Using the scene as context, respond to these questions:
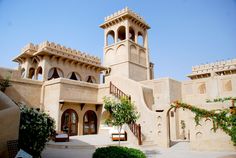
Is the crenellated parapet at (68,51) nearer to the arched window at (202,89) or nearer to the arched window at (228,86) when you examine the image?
the arched window at (202,89)

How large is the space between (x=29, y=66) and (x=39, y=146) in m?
18.2

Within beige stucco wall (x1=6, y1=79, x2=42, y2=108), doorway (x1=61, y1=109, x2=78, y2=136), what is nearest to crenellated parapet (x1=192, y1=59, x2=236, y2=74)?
doorway (x1=61, y1=109, x2=78, y2=136)

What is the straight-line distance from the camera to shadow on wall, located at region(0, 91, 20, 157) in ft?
19.6

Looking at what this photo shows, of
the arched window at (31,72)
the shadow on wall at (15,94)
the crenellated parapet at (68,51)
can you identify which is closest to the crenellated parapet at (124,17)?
the crenellated parapet at (68,51)

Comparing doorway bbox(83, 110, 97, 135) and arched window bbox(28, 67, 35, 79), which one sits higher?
arched window bbox(28, 67, 35, 79)

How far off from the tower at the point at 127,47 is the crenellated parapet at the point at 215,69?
840 cm

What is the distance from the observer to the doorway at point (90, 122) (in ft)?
64.0

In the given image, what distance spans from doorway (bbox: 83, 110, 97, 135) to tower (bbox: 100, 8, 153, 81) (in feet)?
26.3

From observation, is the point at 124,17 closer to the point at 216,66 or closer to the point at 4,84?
the point at 216,66

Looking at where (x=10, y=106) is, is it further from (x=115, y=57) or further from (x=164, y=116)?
(x=115, y=57)

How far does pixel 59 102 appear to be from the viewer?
682 inches

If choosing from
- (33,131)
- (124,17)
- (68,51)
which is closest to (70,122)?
(68,51)

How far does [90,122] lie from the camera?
65.9ft

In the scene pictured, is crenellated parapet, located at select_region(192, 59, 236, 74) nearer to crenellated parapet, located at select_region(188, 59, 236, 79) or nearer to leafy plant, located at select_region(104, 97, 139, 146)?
crenellated parapet, located at select_region(188, 59, 236, 79)
